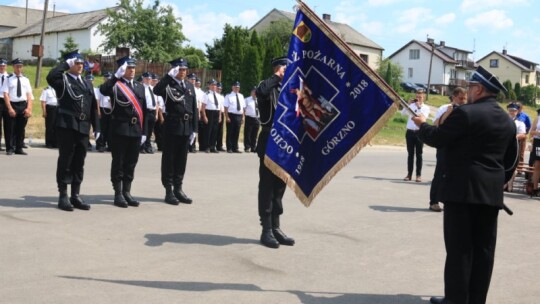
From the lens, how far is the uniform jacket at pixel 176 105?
30.4 ft

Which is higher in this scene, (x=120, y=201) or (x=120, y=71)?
(x=120, y=71)

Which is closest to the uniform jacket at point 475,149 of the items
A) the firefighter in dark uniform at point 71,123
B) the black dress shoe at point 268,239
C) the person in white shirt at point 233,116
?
the black dress shoe at point 268,239

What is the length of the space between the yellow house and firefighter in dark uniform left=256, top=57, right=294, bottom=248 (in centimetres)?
10696

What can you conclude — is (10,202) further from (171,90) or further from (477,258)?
(477,258)

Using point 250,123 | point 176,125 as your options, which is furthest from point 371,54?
point 176,125

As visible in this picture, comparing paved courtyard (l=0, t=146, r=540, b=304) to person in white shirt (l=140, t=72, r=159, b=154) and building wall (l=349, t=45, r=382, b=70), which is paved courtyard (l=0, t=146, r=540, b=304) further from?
building wall (l=349, t=45, r=382, b=70)

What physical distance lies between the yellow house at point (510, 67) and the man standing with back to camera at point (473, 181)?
108393 millimetres

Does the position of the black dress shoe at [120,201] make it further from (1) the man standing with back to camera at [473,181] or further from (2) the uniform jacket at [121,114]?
(1) the man standing with back to camera at [473,181]

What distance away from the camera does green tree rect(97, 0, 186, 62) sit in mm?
49875

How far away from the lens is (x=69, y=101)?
330 inches

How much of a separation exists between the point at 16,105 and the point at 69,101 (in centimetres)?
698

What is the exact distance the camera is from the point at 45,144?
1708 centimetres

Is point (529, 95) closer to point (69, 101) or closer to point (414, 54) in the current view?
point (414, 54)

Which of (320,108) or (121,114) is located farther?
(121,114)
